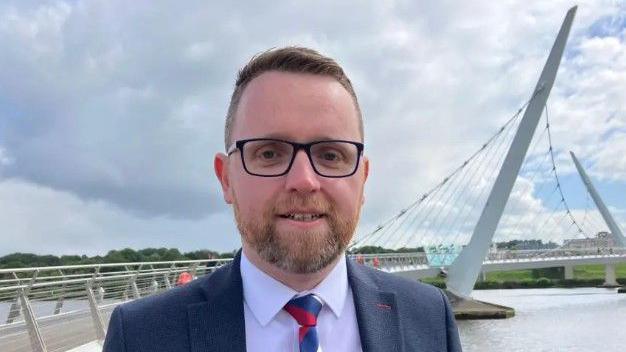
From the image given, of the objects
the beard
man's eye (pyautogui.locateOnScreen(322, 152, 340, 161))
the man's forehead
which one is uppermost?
the man's forehead

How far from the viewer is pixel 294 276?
1310mm

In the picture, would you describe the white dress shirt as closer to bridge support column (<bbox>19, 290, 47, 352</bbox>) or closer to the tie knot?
the tie knot

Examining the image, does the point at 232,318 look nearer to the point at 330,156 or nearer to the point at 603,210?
the point at 330,156

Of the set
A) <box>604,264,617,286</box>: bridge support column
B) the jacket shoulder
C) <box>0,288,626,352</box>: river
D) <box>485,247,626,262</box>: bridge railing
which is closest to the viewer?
the jacket shoulder

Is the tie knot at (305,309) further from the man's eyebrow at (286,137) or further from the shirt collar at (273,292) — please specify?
the man's eyebrow at (286,137)

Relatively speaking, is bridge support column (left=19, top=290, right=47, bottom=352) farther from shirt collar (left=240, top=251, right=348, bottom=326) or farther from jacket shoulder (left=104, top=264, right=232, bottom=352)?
shirt collar (left=240, top=251, right=348, bottom=326)

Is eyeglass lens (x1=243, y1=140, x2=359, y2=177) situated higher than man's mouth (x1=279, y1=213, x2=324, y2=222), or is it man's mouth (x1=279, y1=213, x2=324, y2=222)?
eyeglass lens (x1=243, y1=140, x2=359, y2=177)

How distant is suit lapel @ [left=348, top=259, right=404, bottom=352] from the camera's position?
4.52 ft

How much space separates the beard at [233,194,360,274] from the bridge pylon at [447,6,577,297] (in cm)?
3146

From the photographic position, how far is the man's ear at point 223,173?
4.56ft

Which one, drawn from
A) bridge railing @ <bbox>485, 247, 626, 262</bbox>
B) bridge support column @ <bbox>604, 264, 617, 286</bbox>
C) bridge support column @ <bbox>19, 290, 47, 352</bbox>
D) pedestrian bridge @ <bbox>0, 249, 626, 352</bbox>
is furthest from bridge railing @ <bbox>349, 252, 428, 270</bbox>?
bridge support column @ <bbox>604, 264, 617, 286</bbox>

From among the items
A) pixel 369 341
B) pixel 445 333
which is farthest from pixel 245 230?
pixel 445 333

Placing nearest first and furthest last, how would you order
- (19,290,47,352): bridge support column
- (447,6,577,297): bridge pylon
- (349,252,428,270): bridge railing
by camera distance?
(19,290,47,352): bridge support column
(349,252,428,270): bridge railing
(447,6,577,297): bridge pylon

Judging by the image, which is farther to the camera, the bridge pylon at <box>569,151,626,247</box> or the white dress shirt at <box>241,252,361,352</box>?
the bridge pylon at <box>569,151,626,247</box>
